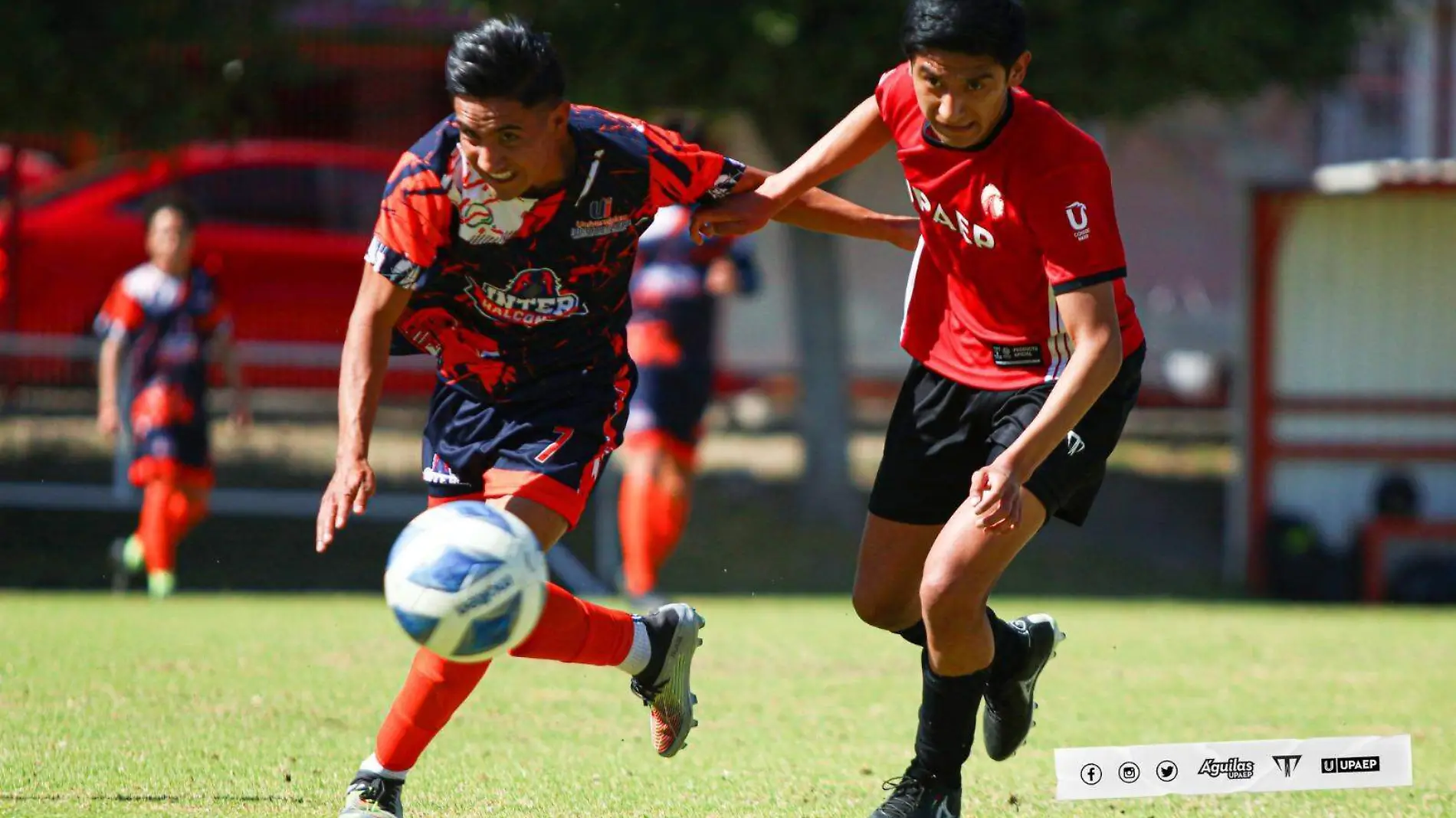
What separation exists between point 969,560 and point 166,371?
6786 millimetres

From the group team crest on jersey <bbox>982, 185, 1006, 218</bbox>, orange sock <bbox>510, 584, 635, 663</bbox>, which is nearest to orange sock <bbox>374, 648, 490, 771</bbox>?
orange sock <bbox>510, 584, 635, 663</bbox>

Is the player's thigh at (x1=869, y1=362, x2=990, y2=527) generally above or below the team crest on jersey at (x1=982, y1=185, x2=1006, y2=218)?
below

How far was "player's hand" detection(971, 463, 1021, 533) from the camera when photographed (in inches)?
167

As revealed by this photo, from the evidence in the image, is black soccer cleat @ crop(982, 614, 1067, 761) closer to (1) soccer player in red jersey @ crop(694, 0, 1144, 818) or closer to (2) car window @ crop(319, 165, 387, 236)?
(1) soccer player in red jersey @ crop(694, 0, 1144, 818)

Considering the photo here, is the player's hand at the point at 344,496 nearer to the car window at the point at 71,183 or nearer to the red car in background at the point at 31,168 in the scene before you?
the car window at the point at 71,183

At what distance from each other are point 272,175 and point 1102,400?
1172 centimetres

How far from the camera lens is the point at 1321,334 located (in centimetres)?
1359

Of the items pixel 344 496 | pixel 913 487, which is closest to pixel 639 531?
pixel 913 487

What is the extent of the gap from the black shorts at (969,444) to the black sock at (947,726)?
20.4 inches

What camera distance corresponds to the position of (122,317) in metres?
10.1

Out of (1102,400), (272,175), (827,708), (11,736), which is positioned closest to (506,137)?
(1102,400)

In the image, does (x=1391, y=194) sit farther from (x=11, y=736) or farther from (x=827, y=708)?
(x=11, y=736)

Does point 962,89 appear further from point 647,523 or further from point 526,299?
point 647,523

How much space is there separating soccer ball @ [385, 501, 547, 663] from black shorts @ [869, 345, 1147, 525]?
49.0 inches
